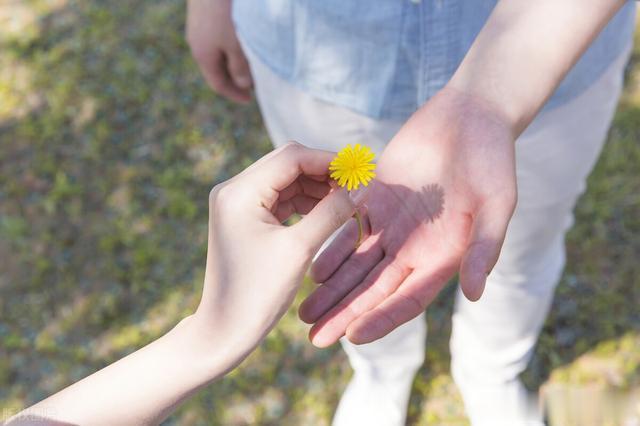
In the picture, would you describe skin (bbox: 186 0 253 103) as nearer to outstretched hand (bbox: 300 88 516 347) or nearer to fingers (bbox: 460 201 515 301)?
outstretched hand (bbox: 300 88 516 347)

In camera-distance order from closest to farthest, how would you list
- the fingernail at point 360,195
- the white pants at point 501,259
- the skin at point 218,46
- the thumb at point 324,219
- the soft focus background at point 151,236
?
the thumb at point 324,219 < the fingernail at point 360,195 < the white pants at point 501,259 < the skin at point 218,46 < the soft focus background at point 151,236

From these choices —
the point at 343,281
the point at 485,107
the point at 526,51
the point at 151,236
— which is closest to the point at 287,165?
the point at 343,281

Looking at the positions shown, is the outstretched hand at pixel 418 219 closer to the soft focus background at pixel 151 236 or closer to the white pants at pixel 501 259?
the white pants at pixel 501 259

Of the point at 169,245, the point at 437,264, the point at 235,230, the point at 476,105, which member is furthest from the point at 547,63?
the point at 169,245

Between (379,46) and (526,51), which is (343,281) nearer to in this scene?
(379,46)

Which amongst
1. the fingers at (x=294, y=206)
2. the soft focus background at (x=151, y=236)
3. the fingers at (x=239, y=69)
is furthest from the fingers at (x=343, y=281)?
the soft focus background at (x=151, y=236)

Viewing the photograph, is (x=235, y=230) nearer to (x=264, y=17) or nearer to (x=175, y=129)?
(x=264, y=17)
